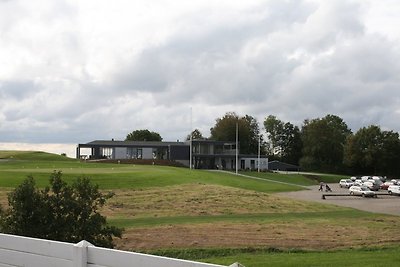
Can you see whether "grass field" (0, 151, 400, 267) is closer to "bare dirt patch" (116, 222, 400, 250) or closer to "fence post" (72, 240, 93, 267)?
"bare dirt patch" (116, 222, 400, 250)

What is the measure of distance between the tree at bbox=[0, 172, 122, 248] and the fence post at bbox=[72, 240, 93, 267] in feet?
26.0

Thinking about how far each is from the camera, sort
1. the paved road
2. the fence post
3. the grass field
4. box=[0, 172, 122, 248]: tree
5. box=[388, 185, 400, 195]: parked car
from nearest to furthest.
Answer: the fence post → box=[0, 172, 122, 248]: tree → the grass field → the paved road → box=[388, 185, 400, 195]: parked car

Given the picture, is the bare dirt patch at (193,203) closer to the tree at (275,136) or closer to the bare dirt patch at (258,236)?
the bare dirt patch at (258,236)

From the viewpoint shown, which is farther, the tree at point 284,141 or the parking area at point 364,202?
the tree at point 284,141

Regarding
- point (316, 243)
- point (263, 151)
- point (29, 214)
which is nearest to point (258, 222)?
point (316, 243)

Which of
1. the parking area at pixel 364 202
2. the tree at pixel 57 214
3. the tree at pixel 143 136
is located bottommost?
the parking area at pixel 364 202

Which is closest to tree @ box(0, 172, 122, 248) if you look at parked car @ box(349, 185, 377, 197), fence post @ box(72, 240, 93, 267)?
fence post @ box(72, 240, 93, 267)

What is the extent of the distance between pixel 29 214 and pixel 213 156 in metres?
120

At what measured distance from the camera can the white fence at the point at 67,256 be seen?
20.4 ft

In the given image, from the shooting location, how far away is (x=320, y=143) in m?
170

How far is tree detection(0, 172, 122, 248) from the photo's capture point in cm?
1490

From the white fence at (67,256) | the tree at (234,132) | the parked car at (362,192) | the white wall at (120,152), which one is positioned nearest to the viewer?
the white fence at (67,256)

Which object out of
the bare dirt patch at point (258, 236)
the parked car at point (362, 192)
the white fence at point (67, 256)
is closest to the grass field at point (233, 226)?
the bare dirt patch at point (258, 236)

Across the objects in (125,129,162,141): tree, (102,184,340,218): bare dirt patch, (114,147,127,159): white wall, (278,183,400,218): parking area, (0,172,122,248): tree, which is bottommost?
(278,183,400,218): parking area
